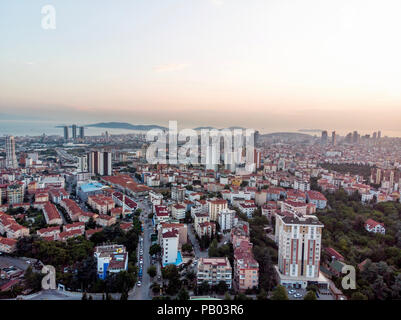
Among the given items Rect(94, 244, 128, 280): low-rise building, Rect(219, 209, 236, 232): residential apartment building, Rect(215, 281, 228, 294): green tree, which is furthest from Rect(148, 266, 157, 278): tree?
Rect(219, 209, 236, 232): residential apartment building

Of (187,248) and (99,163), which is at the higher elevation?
(99,163)

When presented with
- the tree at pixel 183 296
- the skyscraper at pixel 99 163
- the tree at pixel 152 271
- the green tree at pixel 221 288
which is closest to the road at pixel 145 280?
the tree at pixel 152 271

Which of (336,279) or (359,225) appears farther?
(359,225)

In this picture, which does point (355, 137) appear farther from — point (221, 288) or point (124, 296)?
point (124, 296)

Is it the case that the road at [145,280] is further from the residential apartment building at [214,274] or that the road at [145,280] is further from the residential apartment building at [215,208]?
the residential apartment building at [215,208]

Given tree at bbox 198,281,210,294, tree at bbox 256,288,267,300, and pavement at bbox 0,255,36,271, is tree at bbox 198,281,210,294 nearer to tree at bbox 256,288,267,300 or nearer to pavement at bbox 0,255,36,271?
tree at bbox 256,288,267,300

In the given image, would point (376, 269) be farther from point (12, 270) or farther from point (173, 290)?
point (12, 270)

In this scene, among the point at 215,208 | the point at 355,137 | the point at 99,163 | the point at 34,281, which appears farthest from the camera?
the point at 355,137

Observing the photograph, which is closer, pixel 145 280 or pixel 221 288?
pixel 221 288

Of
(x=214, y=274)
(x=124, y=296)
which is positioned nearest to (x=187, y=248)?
(x=214, y=274)

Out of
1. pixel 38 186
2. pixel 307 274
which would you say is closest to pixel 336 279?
pixel 307 274
